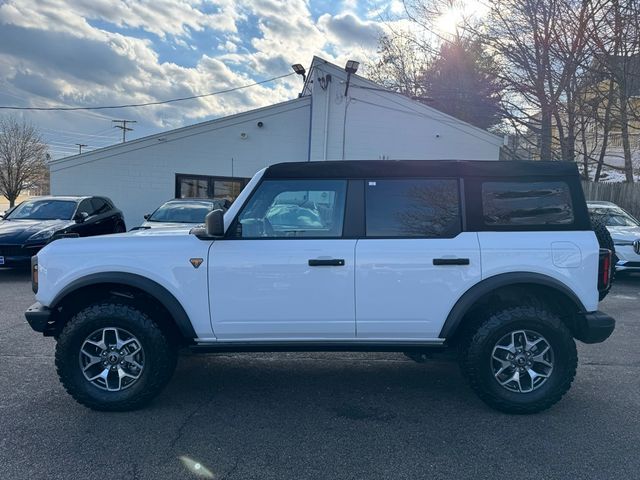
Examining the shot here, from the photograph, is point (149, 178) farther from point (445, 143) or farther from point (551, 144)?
point (551, 144)

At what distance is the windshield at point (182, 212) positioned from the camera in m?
9.61

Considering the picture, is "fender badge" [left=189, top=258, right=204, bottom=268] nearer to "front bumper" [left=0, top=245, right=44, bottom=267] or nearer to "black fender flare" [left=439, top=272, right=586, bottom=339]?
"black fender flare" [left=439, top=272, right=586, bottom=339]

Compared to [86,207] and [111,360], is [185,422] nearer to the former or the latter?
[111,360]

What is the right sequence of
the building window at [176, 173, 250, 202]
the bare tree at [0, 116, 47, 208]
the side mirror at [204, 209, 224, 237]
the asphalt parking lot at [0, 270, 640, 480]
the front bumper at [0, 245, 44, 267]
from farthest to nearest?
the bare tree at [0, 116, 47, 208], the building window at [176, 173, 250, 202], the front bumper at [0, 245, 44, 267], the side mirror at [204, 209, 224, 237], the asphalt parking lot at [0, 270, 640, 480]

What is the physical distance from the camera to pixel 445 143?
16109mm

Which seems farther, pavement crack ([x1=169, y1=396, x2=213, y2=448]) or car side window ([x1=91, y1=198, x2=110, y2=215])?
car side window ([x1=91, y1=198, x2=110, y2=215])

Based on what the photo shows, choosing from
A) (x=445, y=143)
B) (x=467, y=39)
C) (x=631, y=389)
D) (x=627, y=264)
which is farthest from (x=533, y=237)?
(x=467, y=39)

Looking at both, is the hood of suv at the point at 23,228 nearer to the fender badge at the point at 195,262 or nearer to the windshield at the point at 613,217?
the fender badge at the point at 195,262

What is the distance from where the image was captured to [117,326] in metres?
3.44

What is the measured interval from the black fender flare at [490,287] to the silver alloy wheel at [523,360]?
397 mm

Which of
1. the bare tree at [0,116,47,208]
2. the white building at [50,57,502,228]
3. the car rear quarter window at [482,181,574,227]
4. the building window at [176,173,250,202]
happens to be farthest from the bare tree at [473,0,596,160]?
the bare tree at [0,116,47,208]

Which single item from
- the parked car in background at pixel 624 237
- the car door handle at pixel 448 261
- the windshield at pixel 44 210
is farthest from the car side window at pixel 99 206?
the parked car in background at pixel 624 237

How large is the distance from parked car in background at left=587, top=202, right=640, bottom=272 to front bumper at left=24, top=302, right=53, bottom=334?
836 centimetres

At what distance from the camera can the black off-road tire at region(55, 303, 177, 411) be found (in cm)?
342
